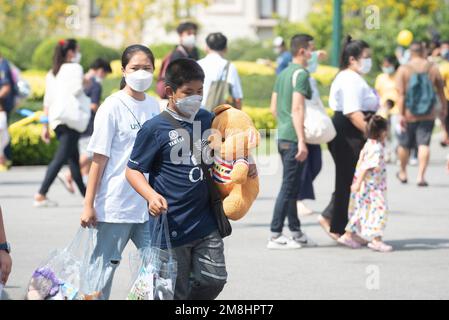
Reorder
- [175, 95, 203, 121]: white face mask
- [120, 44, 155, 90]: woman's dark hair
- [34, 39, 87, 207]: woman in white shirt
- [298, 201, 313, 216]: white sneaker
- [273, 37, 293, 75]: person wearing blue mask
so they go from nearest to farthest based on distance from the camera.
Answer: [175, 95, 203, 121]: white face mask
[120, 44, 155, 90]: woman's dark hair
[298, 201, 313, 216]: white sneaker
[34, 39, 87, 207]: woman in white shirt
[273, 37, 293, 75]: person wearing blue mask

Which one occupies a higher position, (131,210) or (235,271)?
(131,210)

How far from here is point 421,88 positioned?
1521 centimetres

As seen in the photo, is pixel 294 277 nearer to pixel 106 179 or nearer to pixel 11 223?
pixel 106 179

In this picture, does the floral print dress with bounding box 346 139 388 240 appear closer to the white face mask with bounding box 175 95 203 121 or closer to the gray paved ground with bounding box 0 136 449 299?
the gray paved ground with bounding box 0 136 449 299

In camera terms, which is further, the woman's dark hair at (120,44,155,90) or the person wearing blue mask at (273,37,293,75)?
the person wearing blue mask at (273,37,293,75)

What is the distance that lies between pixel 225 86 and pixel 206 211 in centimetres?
481

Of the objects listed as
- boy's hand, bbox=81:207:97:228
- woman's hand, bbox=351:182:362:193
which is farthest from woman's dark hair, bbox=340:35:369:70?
boy's hand, bbox=81:207:97:228

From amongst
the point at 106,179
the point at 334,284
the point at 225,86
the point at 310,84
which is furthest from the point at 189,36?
the point at 106,179

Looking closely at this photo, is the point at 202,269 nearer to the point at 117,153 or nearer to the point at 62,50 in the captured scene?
the point at 117,153

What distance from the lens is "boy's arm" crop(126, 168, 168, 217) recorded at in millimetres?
6203

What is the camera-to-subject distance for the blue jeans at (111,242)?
22.5 ft

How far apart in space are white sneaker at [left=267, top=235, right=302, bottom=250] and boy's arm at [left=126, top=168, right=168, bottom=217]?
4.12m

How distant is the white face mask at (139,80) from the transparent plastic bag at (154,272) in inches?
A: 39.6

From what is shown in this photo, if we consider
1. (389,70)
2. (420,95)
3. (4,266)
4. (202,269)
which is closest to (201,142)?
(202,269)
